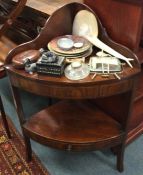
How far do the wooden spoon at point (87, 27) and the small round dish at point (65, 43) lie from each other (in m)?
0.10

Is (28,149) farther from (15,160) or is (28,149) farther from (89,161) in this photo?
(89,161)

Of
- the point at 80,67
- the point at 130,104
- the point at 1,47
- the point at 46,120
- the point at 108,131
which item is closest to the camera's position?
the point at 80,67

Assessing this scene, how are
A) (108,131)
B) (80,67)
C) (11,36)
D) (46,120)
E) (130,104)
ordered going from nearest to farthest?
(80,67) < (130,104) < (108,131) < (46,120) < (11,36)

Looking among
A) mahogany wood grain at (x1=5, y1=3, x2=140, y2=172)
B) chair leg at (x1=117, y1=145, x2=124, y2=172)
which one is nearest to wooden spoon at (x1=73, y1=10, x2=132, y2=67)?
mahogany wood grain at (x1=5, y1=3, x2=140, y2=172)

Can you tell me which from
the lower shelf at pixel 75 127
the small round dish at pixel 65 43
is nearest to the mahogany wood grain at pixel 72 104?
the lower shelf at pixel 75 127

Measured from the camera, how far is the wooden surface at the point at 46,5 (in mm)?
1240

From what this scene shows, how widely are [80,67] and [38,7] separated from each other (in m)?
0.59

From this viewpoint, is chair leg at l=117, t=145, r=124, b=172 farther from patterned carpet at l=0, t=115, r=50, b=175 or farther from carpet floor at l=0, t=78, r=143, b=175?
patterned carpet at l=0, t=115, r=50, b=175

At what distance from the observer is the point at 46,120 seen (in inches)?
47.4

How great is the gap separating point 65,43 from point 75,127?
0.42m

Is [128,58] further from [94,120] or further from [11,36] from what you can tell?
[11,36]

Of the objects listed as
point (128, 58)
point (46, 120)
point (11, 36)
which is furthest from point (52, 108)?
point (11, 36)

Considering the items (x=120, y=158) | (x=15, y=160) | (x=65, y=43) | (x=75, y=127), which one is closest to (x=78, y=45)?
(x=65, y=43)

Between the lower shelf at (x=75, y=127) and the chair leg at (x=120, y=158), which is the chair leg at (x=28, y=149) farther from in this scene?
the chair leg at (x=120, y=158)
